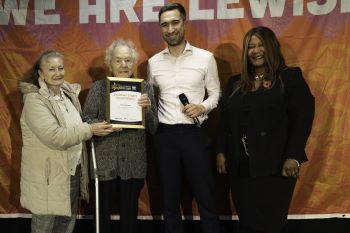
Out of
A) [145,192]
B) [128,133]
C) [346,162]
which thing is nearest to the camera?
[128,133]

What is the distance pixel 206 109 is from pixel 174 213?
73 cm

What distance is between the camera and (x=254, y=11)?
Answer: 3104 mm

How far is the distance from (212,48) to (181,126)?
30.8 inches

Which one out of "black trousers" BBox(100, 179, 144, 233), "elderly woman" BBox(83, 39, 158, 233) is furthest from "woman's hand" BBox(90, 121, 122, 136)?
"black trousers" BBox(100, 179, 144, 233)

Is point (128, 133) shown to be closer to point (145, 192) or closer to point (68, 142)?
point (68, 142)

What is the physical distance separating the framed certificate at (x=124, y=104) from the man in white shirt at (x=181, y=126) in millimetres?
297

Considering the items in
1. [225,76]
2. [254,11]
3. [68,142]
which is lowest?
[68,142]

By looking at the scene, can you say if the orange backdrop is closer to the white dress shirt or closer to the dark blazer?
the white dress shirt

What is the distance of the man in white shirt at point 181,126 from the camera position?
270 centimetres

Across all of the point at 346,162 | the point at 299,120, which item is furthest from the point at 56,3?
the point at 346,162

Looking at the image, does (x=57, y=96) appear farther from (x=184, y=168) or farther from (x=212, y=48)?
(x=212, y=48)

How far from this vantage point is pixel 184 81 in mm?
2742

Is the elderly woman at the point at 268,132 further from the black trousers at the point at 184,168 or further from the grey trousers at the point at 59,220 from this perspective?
the grey trousers at the point at 59,220

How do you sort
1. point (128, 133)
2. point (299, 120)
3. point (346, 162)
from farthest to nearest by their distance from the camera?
1. point (346, 162)
2. point (128, 133)
3. point (299, 120)
